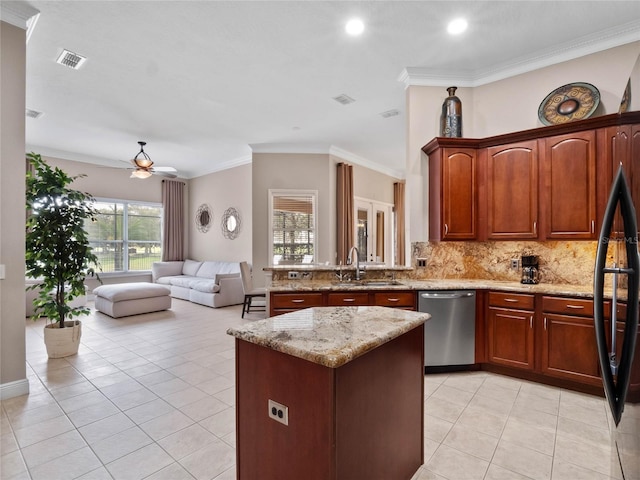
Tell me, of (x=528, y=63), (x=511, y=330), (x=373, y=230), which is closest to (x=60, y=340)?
(x=511, y=330)

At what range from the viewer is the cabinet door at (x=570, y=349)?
263cm

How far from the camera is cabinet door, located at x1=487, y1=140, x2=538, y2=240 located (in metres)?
3.18

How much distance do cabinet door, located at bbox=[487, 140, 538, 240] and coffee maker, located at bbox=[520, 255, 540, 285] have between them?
24 cm

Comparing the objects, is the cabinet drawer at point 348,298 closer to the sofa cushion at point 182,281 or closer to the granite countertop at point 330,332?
the granite countertop at point 330,332

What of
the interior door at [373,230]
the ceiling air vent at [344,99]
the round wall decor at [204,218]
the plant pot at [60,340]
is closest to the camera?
the plant pot at [60,340]

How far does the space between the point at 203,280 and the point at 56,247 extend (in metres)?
3.69

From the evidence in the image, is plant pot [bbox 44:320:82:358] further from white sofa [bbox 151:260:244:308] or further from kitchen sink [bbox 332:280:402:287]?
kitchen sink [bbox 332:280:402:287]

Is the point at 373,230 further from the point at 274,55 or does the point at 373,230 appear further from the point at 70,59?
the point at 70,59

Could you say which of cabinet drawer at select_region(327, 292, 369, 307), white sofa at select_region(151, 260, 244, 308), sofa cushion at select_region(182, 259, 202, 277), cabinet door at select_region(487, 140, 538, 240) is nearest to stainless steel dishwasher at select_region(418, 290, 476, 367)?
cabinet drawer at select_region(327, 292, 369, 307)

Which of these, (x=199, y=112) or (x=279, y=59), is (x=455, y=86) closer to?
(x=279, y=59)

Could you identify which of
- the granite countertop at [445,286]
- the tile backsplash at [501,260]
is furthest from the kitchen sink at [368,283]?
the tile backsplash at [501,260]

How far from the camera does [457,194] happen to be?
11.3 feet

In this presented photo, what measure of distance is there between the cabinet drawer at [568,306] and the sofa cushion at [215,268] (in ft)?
18.6

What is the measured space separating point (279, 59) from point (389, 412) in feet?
11.2
